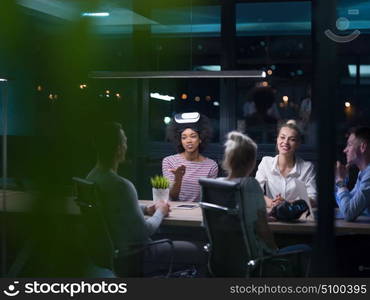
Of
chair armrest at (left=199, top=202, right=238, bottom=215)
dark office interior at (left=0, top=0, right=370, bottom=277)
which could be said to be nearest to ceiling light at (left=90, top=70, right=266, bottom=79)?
dark office interior at (left=0, top=0, right=370, bottom=277)

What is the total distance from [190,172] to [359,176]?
0.90 m

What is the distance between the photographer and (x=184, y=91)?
2.52 meters

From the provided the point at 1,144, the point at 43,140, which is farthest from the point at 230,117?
the point at 43,140

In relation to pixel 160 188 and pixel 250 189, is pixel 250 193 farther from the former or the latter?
pixel 160 188

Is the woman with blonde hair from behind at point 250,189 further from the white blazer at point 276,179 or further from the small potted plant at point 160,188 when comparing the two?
the small potted plant at point 160,188

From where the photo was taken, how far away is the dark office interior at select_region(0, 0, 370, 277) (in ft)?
2.72

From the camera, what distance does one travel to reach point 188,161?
3012mm

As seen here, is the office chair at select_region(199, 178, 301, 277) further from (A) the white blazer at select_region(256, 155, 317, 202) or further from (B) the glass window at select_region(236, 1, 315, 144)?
(B) the glass window at select_region(236, 1, 315, 144)

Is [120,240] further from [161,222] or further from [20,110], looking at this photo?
[20,110]

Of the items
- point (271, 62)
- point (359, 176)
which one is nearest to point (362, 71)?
point (271, 62)

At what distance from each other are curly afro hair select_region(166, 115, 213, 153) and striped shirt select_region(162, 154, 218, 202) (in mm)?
72

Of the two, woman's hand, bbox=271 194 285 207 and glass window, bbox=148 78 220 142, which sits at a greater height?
glass window, bbox=148 78 220 142

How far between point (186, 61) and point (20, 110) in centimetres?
152

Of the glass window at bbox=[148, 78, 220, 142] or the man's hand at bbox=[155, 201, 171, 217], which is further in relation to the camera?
the man's hand at bbox=[155, 201, 171, 217]
